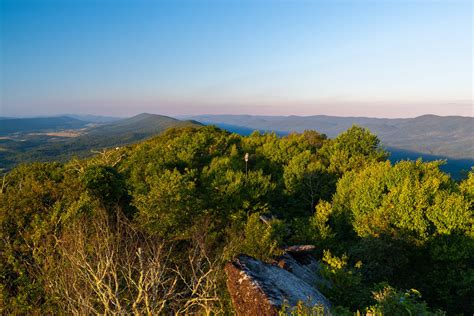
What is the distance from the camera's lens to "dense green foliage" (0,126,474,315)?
1419 centimetres

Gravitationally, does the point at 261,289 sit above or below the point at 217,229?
above

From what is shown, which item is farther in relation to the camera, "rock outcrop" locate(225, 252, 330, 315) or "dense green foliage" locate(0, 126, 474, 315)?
"dense green foliage" locate(0, 126, 474, 315)

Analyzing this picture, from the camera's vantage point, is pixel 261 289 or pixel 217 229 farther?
pixel 217 229

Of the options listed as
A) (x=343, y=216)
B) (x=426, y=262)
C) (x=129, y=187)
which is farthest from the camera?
(x=343, y=216)

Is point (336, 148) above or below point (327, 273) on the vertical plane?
above

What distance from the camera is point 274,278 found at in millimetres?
11570

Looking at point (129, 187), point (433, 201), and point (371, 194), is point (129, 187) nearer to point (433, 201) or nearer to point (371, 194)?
point (371, 194)

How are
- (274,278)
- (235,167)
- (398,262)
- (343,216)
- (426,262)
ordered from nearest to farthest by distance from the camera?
(274,278)
(398,262)
(426,262)
(343,216)
(235,167)

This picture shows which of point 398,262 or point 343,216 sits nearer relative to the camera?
point 398,262

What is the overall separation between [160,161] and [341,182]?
18098mm

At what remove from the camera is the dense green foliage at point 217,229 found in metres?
14.2

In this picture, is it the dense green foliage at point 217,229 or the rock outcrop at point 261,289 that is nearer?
the rock outcrop at point 261,289

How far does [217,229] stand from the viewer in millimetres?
26469

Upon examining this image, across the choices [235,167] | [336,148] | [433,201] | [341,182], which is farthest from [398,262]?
[336,148]
